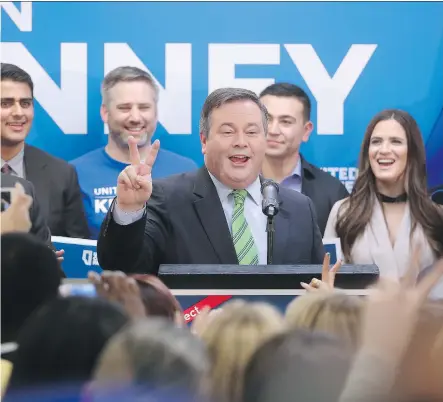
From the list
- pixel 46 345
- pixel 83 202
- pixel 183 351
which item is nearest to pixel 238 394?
pixel 183 351

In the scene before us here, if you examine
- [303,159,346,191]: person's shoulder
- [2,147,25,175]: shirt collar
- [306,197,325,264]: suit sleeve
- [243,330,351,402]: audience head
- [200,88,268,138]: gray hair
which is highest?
[200,88,268,138]: gray hair

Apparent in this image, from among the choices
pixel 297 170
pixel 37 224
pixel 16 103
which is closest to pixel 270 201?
pixel 37 224

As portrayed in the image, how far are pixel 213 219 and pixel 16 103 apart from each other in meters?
1.47

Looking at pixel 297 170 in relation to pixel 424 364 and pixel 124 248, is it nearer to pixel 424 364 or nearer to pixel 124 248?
pixel 124 248

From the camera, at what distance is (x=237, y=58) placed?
13.8 feet

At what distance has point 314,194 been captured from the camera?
397 centimetres

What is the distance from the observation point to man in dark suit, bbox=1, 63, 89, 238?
11.3ft

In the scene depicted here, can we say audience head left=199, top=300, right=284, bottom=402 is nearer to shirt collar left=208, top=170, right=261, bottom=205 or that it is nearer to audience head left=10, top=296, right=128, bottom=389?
audience head left=10, top=296, right=128, bottom=389

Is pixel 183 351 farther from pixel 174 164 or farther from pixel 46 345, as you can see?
pixel 174 164

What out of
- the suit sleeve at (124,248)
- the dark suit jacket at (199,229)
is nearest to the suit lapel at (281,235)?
the dark suit jacket at (199,229)

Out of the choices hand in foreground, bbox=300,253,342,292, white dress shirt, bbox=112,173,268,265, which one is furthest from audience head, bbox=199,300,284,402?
white dress shirt, bbox=112,173,268,265

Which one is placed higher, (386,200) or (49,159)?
(49,159)

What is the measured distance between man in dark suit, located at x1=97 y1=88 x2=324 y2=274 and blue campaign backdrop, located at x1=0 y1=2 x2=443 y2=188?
1.76 metres

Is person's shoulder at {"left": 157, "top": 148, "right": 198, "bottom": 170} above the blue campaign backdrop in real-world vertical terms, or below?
below
